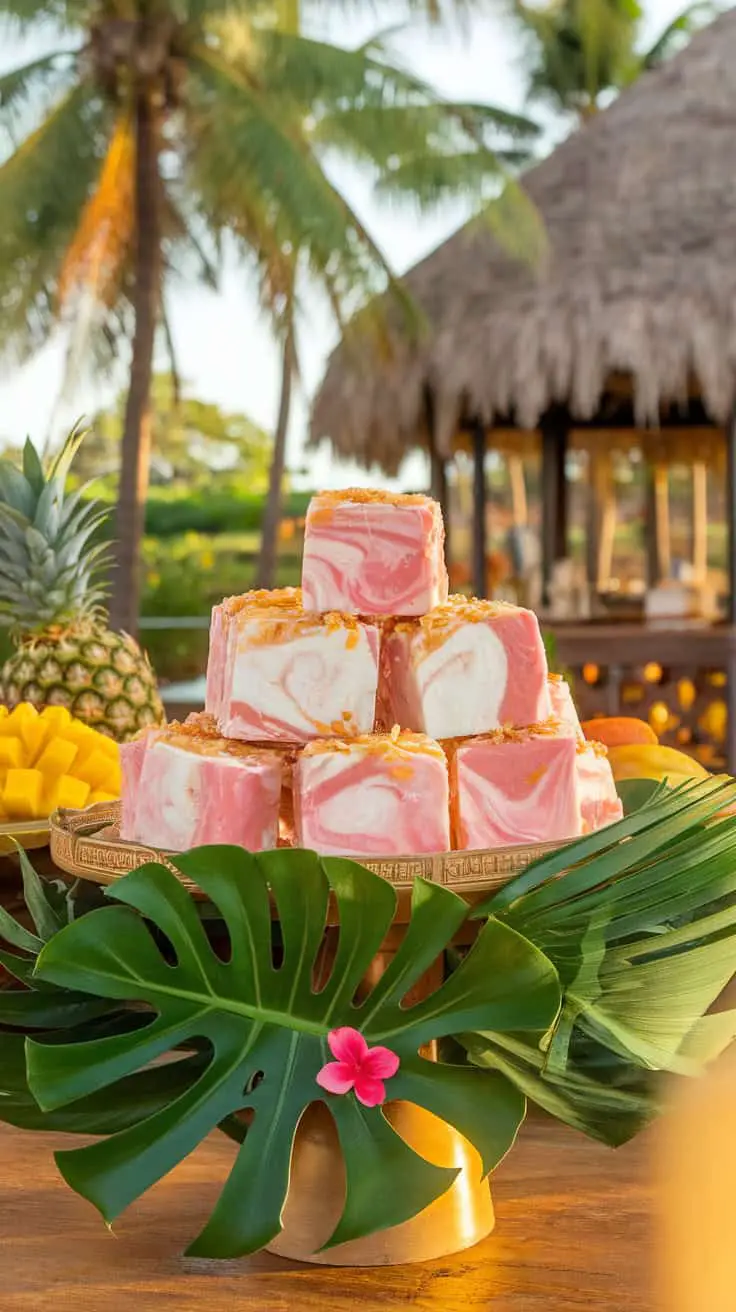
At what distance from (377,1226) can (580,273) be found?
733cm

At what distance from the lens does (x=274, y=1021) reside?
1084mm

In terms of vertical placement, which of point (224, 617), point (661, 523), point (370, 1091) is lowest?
point (370, 1091)

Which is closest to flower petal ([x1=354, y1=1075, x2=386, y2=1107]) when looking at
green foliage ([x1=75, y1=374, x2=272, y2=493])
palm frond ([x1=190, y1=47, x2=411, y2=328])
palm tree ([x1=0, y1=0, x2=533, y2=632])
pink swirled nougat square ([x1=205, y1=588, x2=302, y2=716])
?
pink swirled nougat square ([x1=205, y1=588, x2=302, y2=716])

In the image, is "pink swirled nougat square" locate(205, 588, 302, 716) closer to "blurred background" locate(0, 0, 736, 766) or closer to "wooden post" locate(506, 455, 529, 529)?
"blurred background" locate(0, 0, 736, 766)

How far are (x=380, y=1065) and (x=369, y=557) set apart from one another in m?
0.49

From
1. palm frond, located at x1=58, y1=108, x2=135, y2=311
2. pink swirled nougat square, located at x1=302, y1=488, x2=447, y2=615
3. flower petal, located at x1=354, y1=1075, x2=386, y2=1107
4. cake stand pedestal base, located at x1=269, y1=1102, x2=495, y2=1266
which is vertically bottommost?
cake stand pedestal base, located at x1=269, y1=1102, x2=495, y2=1266

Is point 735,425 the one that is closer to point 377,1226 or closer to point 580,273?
point 580,273

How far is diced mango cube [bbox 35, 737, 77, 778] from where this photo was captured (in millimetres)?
1810

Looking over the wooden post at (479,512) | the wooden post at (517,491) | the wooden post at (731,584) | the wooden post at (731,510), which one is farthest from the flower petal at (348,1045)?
the wooden post at (517,491)

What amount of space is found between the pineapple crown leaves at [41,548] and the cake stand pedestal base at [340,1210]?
5.55 ft

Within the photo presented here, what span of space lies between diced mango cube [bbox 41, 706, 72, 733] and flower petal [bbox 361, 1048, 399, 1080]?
947 millimetres

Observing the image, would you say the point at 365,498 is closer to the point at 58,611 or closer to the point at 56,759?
the point at 56,759

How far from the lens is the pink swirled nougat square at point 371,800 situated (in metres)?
1.20

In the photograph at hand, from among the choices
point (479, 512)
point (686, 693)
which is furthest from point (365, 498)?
point (479, 512)
